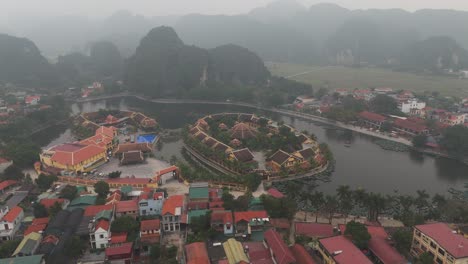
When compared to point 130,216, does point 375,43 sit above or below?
above

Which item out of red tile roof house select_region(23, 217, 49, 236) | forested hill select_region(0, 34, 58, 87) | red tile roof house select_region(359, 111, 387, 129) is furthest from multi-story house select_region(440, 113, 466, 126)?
forested hill select_region(0, 34, 58, 87)

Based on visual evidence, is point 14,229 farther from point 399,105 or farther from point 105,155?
point 399,105

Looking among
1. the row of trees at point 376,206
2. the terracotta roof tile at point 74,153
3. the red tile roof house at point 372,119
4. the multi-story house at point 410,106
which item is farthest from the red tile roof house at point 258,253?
the multi-story house at point 410,106

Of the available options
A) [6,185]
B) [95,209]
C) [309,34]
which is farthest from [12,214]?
[309,34]

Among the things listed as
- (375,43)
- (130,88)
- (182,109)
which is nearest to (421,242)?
(182,109)

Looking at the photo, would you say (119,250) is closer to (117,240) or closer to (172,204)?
(117,240)

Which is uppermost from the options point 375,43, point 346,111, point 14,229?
point 375,43
